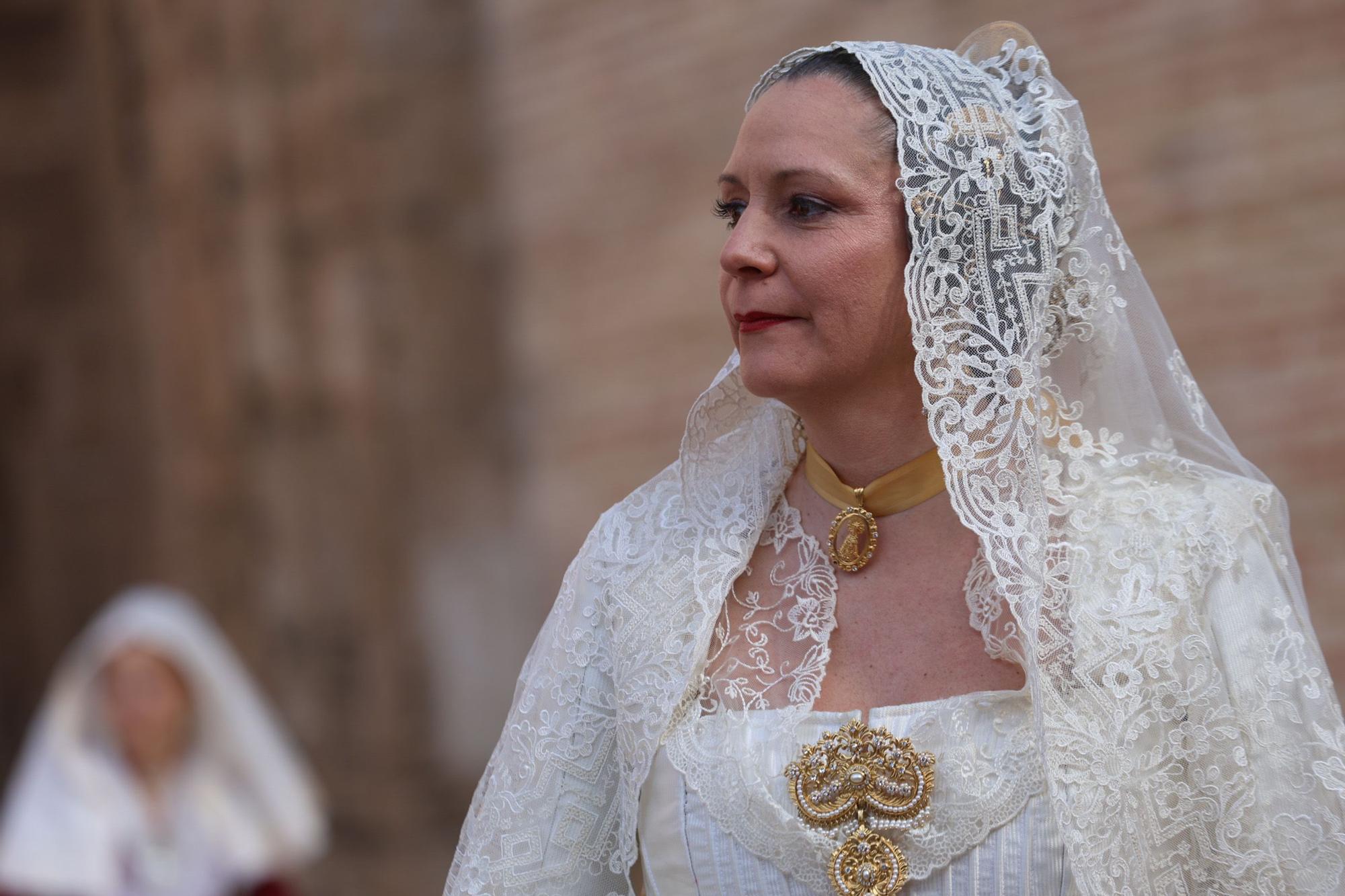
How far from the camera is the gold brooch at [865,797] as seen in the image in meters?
2.04

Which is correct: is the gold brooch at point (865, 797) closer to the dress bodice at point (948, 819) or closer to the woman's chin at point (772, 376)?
the dress bodice at point (948, 819)

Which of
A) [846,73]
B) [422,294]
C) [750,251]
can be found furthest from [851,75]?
[422,294]

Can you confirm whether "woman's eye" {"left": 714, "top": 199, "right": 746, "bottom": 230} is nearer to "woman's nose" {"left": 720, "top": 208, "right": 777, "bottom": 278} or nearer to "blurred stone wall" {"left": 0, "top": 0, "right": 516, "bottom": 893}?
"woman's nose" {"left": 720, "top": 208, "right": 777, "bottom": 278}

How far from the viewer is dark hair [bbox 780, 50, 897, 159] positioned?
2.17 m

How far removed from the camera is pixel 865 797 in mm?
2066

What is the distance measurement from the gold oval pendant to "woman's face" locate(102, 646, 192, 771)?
4.81 metres

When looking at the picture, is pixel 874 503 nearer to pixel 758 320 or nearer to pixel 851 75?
pixel 758 320

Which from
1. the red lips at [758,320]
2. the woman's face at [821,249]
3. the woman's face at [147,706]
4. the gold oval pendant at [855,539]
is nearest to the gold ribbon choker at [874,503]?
the gold oval pendant at [855,539]

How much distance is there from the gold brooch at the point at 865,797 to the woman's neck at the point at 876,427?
0.38 m

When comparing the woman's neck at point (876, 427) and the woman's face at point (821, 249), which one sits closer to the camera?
the woman's face at point (821, 249)

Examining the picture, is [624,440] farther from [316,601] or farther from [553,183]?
[316,601]

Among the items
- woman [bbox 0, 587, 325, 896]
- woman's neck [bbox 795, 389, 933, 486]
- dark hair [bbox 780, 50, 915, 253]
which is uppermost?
dark hair [bbox 780, 50, 915, 253]

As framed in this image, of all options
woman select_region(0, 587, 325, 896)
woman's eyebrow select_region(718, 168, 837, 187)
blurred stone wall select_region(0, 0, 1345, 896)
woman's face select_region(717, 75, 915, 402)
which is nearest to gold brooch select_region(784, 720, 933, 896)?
woman's face select_region(717, 75, 915, 402)

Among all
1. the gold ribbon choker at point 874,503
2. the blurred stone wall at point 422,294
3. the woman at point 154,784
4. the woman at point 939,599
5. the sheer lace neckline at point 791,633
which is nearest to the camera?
the woman at point 939,599
